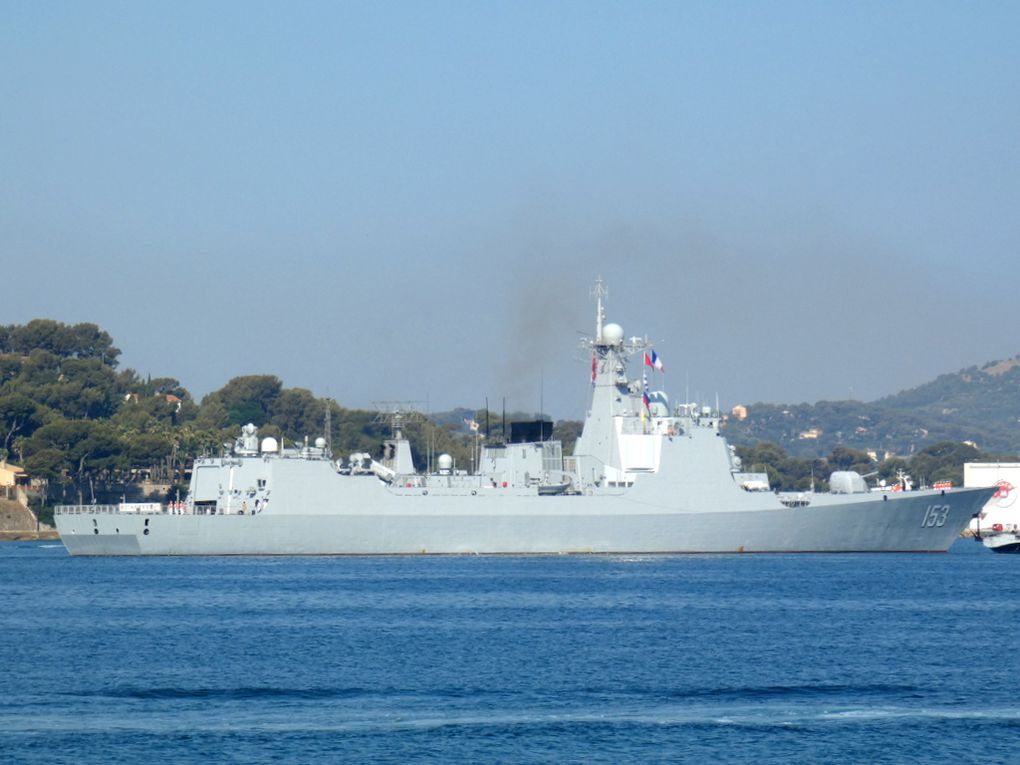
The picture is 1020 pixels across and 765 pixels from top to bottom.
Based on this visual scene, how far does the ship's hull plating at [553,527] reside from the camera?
44.8 m

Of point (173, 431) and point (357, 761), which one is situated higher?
point (173, 431)

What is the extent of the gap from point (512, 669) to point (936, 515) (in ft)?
87.1

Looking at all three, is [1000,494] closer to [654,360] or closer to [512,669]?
[654,360]

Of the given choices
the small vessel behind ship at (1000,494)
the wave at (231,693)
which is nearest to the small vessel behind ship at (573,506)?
the wave at (231,693)

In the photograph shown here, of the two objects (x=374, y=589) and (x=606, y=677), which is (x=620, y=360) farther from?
(x=606, y=677)

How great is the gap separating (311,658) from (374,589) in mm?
11446

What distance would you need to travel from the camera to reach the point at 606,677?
22656 millimetres

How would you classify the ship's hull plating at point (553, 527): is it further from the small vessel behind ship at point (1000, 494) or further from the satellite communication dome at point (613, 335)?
the small vessel behind ship at point (1000, 494)

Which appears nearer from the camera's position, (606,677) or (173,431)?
(606,677)

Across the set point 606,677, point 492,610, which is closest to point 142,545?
point 492,610

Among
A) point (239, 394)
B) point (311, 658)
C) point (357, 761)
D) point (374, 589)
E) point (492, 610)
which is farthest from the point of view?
point (239, 394)

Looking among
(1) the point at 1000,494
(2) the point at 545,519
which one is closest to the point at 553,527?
(2) the point at 545,519

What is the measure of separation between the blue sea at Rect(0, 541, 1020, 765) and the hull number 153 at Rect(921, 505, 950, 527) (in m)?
6.90

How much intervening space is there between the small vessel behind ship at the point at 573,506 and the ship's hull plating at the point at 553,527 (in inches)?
1.7
